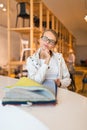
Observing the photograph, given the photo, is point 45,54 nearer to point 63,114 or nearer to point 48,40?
point 48,40

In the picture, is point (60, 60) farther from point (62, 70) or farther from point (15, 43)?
point (15, 43)

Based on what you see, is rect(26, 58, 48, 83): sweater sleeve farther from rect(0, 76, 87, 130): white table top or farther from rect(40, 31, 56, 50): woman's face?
rect(0, 76, 87, 130): white table top

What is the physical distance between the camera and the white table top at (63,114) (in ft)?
2.42

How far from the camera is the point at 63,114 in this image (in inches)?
33.4

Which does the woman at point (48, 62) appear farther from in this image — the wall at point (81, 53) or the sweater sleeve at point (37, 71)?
the wall at point (81, 53)

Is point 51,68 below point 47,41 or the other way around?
below

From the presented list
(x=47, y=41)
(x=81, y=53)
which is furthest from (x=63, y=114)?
(x=81, y=53)

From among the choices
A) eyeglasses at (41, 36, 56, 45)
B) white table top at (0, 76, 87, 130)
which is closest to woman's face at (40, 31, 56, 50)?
eyeglasses at (41, 36, 56, 45)

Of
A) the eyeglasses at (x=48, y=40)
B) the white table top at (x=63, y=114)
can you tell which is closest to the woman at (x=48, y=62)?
the eyeglasses at (x=48, y=40)

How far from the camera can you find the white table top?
0.74m

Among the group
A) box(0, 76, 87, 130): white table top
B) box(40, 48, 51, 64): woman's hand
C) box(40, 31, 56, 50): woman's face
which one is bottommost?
box(0, 76, 87, 130): white table top

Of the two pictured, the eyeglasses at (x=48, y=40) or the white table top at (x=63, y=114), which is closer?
the white table top at (x=63, y=114)

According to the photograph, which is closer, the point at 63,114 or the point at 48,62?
the point at 63,114

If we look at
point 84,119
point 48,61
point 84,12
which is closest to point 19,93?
point 84,119
